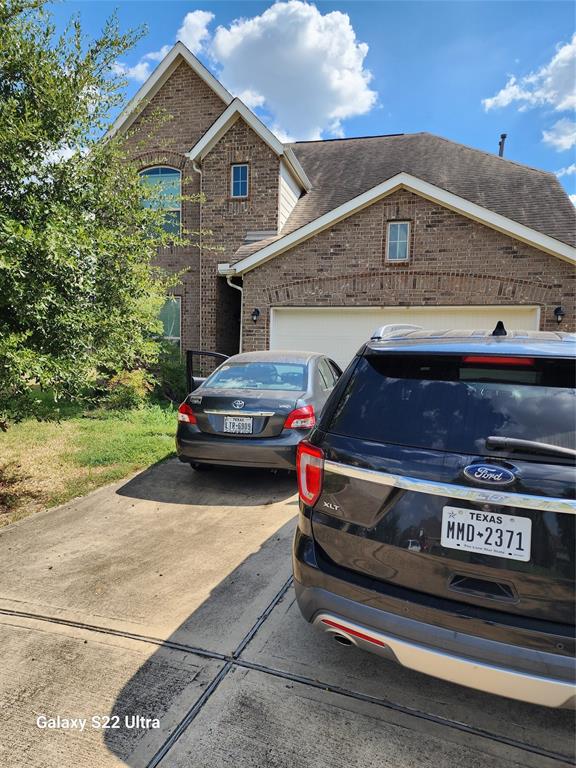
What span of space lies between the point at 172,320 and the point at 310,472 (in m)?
11.7

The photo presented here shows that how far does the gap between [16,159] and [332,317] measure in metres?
7.21

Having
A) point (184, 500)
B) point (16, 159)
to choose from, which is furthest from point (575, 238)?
point (16, 159)

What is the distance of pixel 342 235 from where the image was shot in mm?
10320

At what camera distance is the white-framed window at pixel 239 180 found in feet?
40.6

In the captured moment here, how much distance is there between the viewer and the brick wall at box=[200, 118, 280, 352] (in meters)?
12.0

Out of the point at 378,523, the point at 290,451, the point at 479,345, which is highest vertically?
the point at 479,345

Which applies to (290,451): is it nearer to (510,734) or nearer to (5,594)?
(5,594)

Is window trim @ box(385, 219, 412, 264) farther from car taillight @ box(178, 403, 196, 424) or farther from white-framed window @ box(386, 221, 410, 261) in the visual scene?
car taillight @ box(178, 403, 196, 424)

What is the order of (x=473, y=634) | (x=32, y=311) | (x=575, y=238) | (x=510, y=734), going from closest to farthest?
(x=473, y=634) < (x=510, y=734) < (x=32, y=311) < (x=575, y=238)

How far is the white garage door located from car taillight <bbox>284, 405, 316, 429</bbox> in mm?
5473

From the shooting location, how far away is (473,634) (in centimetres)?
178

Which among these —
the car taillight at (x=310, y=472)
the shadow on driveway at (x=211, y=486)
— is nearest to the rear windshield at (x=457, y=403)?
the car taillight at (x=310, y=472)

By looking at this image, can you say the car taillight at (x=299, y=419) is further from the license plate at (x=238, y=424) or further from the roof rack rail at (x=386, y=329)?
the roof rack rail at (x=386, y=329)

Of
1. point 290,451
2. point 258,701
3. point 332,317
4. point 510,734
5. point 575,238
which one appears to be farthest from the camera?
point 332,317
